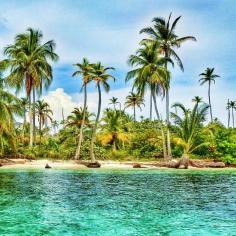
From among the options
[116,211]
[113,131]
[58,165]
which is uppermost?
[113,131]

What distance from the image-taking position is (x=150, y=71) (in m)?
42.3

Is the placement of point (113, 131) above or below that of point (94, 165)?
above

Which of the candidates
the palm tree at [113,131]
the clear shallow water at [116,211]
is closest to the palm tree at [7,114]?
the clear shallow water at [116,211]

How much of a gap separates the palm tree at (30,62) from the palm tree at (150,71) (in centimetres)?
1029

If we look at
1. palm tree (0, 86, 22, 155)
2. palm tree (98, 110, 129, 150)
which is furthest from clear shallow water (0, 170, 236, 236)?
palm tree (98, 110, 129, 150)

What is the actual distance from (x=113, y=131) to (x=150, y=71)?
886 centimetres

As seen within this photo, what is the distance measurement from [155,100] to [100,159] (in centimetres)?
926

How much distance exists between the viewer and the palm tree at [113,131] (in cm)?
4593

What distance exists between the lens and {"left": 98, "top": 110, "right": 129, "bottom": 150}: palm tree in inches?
1808

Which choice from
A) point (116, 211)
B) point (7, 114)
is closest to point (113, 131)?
point (7, 114)

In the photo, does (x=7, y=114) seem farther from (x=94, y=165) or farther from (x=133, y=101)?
(x=133, y=101)

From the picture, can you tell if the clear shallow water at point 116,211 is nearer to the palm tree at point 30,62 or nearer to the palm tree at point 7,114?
the palm tree at point 7,114

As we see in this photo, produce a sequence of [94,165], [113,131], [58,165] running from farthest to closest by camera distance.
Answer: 1. [113,131]
2. [58,165]
3. [94,165]

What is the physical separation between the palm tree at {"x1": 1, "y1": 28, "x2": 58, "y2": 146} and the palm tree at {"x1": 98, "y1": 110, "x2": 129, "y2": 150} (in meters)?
8.33
